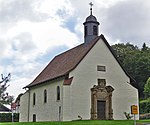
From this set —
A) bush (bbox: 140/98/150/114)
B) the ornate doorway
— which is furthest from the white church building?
bush (bbox: 140/98/150/114)

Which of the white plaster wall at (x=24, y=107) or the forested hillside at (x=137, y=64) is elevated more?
the forested hillside at (x=137, y=64)

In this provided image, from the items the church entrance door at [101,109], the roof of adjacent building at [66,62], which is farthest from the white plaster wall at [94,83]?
the church entrance door at [101,109]

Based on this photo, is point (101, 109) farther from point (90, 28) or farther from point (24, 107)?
point (24, 107)

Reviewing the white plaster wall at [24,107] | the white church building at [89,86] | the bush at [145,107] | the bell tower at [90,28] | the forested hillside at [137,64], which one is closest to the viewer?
the white church building at [89,86]

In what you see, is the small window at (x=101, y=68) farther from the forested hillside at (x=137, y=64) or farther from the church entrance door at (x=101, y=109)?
the forested hillside at (x=137, y=64)

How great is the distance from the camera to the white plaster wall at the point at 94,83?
3769 cm

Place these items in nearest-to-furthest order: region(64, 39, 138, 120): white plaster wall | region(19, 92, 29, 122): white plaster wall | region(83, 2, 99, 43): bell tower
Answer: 1. region(64, 39, 138, 120): white plaster wall
2. region(83, 2, 99, 43): bell tower
3. region(19, 92, 29, 122): white plaster wall

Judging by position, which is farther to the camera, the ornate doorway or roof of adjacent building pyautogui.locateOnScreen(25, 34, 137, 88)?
roof of adjacent building pyautogui.locateOnScreen(25, 34, 137, 88)

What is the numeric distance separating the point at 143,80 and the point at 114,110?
1648 inches

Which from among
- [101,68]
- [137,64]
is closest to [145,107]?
[101,68]

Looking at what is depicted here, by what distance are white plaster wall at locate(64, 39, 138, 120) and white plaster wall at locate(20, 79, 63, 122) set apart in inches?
73.5

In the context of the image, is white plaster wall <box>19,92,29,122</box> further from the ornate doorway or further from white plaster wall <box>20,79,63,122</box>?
the ornate doorway

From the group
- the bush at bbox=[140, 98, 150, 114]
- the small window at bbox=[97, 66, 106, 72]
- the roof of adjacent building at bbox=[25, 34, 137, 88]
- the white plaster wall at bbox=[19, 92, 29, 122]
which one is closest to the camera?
the roof of adjacent building at bbox=[25, 34, 137, 88]

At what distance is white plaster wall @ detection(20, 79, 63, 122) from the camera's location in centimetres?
3983
